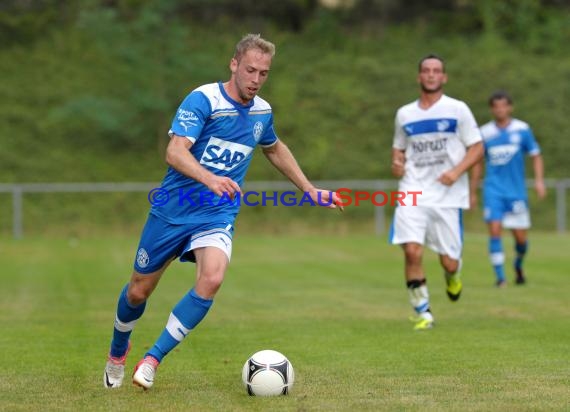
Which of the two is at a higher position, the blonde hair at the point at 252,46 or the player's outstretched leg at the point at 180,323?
the blonde hair at the point at 252,46

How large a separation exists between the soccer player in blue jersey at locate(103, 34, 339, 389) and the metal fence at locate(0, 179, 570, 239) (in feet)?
69.8

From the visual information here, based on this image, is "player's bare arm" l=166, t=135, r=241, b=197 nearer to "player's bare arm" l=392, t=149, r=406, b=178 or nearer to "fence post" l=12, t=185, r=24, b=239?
"player's bare arm" l=392, t=149, r=406, b=178

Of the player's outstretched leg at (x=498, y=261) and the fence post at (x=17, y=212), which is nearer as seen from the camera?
the player's outstretched leg at (x=498, y=261)

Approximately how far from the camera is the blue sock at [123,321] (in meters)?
7.88

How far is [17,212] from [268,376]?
22992mm

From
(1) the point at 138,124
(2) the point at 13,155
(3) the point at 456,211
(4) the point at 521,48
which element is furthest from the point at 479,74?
(3) the point at 456,211

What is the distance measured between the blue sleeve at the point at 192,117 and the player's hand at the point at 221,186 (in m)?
0.49

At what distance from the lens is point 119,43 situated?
32.6 meters

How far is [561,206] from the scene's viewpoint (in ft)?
98.6

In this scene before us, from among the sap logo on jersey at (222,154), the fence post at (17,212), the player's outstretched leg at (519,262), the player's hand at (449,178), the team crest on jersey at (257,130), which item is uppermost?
the team crest on jersey at (257,130)

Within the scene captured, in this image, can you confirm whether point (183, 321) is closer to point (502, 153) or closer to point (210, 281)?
point (210, 281)

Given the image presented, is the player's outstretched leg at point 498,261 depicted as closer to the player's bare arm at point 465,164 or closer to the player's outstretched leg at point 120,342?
the player's bare arm at point 465,164

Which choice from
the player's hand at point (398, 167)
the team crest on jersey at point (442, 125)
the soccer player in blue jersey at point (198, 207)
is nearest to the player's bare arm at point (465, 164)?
the team crest on jersey at point (442, 125)

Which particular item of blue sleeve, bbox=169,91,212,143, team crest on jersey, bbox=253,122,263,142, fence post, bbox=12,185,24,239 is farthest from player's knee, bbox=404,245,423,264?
fence post, bbox=12,185,24,239
